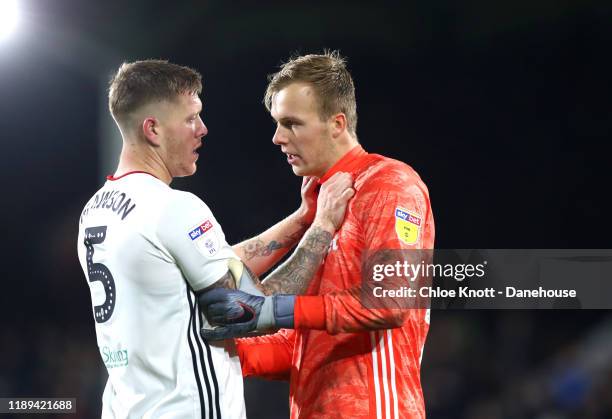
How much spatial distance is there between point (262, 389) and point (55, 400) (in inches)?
60.0

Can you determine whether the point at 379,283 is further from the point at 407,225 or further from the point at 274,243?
the point at 274,243

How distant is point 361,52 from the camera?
7301 millimetres

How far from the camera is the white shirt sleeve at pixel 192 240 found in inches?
97.7

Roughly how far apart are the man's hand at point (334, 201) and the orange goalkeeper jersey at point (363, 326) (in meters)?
0.03

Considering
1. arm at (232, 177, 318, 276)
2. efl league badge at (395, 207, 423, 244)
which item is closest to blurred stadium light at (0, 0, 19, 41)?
arm at (232, 177, 318, 276)

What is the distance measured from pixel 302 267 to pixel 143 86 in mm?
789

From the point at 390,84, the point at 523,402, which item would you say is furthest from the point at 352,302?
the point at 390,84

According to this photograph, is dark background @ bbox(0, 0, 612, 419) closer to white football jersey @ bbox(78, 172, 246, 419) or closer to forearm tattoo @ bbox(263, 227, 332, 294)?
forearm tattoo @ bbox(263, 227, 332, 294)

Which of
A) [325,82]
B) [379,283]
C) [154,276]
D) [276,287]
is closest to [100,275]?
[154,276]

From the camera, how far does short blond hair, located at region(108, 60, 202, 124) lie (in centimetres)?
272

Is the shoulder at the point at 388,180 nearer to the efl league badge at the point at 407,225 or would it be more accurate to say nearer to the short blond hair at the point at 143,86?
the efl league badge at the point at 407,225

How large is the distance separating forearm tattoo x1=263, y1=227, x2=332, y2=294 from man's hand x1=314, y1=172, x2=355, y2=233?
39mm

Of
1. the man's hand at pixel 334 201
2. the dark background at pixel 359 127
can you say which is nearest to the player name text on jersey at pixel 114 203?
the man's hand at pixel 334 201

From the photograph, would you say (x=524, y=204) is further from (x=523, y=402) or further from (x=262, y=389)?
(x=262, y=389)
